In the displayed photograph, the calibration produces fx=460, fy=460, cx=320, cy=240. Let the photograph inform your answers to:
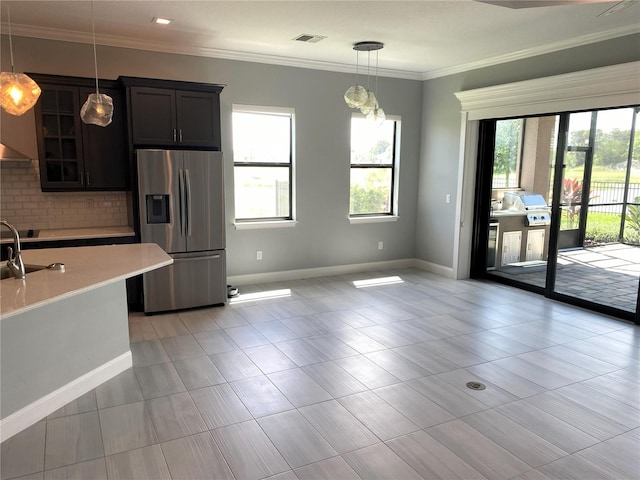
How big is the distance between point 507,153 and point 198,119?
401cm

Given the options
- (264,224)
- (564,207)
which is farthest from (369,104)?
(564,207)

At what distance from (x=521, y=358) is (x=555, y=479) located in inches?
61.7

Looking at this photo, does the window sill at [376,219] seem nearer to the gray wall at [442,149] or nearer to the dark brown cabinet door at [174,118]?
the gray wall at [442,149]

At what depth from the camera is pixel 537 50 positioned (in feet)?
16.9

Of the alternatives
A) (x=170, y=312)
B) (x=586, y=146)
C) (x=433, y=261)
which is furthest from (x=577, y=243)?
(x=170, y=312)

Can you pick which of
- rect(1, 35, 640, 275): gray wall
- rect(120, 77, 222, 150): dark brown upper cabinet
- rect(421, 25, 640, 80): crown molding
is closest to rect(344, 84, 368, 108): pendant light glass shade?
rect(120, 77, 222, 150): dark brown upper cabinet

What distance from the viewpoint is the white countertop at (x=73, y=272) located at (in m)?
2.37

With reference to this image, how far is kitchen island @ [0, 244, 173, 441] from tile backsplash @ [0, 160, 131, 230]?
1548 mm

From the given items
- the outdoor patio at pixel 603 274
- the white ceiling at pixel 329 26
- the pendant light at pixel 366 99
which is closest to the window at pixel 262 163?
the white ceiling at pixel 329 26

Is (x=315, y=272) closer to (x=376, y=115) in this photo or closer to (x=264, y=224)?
(x=264, y=224)

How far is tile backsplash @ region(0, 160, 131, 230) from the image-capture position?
4688 millimetres

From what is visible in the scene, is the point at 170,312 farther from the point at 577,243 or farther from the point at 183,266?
the point at 577,243

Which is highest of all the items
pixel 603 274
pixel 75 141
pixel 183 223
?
pixel 75 141

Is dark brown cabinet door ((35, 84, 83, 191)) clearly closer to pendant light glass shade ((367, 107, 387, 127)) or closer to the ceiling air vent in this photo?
the ceiling air vent
